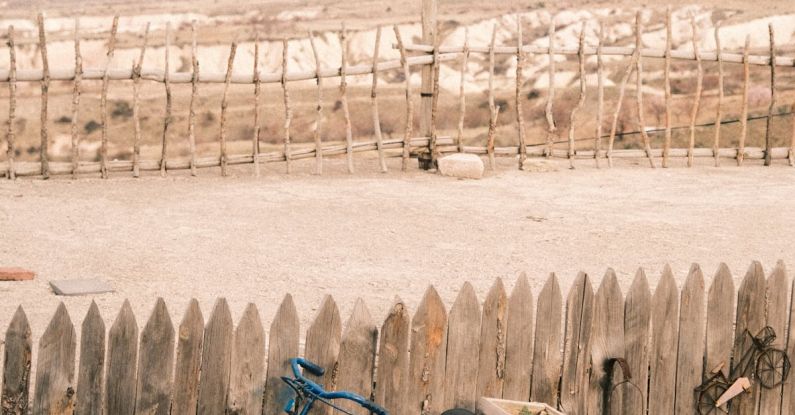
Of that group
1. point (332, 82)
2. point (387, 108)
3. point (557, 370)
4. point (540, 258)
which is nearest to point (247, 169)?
point (540, 258)

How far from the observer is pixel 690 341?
15.3 ft

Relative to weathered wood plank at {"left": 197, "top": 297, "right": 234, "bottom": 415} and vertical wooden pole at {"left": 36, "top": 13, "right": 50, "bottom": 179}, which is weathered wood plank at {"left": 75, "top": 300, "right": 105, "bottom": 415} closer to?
weathered wood plank at {"left": 197, "top": 297, "right": 234, "bottom": 415}

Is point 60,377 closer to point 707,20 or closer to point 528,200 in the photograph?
point 528,200

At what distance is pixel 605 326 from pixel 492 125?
900cm

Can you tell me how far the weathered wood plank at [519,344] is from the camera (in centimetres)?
436

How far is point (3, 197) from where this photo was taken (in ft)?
36.4

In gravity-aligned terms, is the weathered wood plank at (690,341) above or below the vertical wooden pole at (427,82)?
below

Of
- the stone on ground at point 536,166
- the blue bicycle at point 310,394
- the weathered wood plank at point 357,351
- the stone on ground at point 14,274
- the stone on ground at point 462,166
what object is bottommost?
the blue bicycle at point 310,394

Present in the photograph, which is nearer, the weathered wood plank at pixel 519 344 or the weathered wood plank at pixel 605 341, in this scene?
the weathered wood plank at pixel 519 344

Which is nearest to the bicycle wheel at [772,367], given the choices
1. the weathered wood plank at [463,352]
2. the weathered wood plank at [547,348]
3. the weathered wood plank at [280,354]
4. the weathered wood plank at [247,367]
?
the weathered wood plank at [547,348]

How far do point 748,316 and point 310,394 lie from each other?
1955 mm

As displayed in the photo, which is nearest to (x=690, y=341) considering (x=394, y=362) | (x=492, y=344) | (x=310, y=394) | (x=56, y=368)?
(x=492, y=344)

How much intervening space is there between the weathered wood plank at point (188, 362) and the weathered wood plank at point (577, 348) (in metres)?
1.46

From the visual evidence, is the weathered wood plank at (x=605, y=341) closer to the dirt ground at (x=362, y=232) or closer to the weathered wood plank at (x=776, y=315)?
the weathered wood plank at (x=776, y=315)
